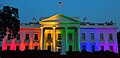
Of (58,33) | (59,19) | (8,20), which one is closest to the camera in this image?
(8,20)

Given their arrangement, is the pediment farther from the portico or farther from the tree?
the tree

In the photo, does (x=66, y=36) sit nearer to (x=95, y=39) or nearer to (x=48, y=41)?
(x=48, y=41)

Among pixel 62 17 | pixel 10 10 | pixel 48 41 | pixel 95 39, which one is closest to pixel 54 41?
pixel 48 41

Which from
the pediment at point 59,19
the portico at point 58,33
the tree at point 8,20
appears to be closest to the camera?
the tree at point 8,20

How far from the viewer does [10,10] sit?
29.2 meters

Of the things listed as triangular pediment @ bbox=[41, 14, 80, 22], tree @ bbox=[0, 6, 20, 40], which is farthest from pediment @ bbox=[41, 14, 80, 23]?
tree @ bbox=[0, 6, 20, 40]

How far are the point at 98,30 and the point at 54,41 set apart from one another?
1173 cm

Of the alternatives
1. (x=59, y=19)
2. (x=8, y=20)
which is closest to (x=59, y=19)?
(x=59, y=19)

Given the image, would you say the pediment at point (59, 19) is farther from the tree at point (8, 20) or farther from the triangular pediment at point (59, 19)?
the tree at point (8, 20)

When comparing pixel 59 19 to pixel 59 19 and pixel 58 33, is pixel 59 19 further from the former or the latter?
pixel 58 33

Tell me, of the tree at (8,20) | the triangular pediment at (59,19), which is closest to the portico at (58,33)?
the triangular pediment at (59,19)

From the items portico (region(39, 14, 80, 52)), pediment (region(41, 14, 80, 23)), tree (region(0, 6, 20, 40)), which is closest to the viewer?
tree (region(0, 6, 20, 40))

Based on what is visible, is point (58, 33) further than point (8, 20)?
Yes

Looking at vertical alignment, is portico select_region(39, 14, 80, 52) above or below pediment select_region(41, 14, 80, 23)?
below
